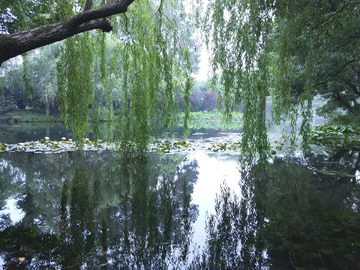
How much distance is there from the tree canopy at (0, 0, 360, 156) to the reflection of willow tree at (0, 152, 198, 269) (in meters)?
1.22

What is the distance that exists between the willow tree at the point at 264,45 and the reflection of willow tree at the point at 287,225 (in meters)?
0.78

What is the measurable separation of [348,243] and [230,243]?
95 centimetres

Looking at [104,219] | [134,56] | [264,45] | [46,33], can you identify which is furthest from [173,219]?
[134,56]

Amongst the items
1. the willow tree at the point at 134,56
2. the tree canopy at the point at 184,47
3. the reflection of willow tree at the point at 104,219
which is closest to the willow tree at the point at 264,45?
the tree canopy at the point at 184,47

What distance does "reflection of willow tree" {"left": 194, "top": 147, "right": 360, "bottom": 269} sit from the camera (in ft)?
5.99

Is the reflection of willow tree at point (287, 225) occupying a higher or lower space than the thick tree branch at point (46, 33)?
lower

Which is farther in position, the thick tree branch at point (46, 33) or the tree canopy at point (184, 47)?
the tree canopy at point (184, 47)

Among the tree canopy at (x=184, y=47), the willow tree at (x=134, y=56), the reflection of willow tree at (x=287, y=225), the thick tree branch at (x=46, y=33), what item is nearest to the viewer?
the reflection of willow tree at (x=287, y=225)

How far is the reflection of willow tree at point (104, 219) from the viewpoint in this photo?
73.0 inches

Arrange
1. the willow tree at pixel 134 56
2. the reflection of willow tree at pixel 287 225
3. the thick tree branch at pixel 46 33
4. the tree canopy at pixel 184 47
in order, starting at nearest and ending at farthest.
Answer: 1. the reflection of willow tree at pixel 287 225
2. the thick tree branch at pixel 46 33
3. the tree canopy at pixel 184 47
4. the willow tree at pixel 134 56

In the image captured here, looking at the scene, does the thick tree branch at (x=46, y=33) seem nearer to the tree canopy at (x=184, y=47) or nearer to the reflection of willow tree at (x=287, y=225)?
the tree canopy at (x=184, y=47)

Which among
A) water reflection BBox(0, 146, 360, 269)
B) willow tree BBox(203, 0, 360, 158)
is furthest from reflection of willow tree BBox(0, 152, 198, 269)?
willow tree BBox(203, 0, 360, 158)

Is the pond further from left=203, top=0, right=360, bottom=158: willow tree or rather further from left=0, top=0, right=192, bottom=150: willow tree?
left=0, top=0, right=192, bottom=150: willow tree

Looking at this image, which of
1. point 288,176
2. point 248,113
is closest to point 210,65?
point 248,113
